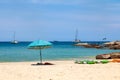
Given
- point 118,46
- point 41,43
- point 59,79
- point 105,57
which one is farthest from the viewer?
point 118,46

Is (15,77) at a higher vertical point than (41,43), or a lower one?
lower

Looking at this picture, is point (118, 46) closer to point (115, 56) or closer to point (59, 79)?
point (115, 56)

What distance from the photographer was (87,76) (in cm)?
1581

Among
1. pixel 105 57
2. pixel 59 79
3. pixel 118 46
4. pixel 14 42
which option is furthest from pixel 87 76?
pixel 14 42

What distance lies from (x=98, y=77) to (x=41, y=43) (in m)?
9.58

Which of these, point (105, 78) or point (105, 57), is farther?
point (105, 57)

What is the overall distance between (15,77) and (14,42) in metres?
135

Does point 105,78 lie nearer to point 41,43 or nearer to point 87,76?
point 87,76

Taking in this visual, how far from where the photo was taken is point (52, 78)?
1512 cm

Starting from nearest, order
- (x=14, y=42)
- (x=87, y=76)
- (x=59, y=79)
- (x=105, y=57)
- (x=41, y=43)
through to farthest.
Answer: (x=59, y=79), (x=87, y=76), (x=41, y=43), (x=105, y=57), (x=14, y=42)

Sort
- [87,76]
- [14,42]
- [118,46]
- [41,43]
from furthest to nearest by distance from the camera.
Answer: [14,42]
[118,46]
[41,43]
[87,76]

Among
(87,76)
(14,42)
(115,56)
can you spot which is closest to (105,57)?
(115,56)

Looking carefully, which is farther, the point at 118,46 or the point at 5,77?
the point at 118,46

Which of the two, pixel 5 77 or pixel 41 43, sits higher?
pixel 41 43
